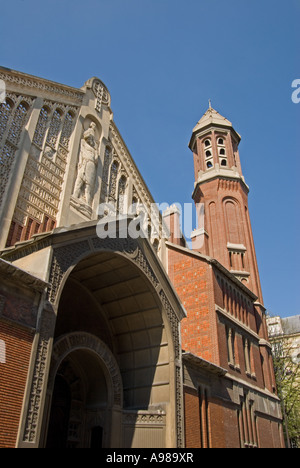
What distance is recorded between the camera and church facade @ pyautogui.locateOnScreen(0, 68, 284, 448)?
9219 millimetres

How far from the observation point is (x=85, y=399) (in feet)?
44.4

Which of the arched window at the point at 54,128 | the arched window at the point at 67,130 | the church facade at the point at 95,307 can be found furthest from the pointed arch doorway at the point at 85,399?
the arched window at the point at 67,130

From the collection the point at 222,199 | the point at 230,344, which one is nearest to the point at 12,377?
the point at 230,344

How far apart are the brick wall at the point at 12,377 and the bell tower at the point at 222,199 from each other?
20406mm

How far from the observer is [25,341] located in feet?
29.0

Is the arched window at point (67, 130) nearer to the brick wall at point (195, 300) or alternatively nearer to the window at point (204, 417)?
the brick wall at point (195, 300)

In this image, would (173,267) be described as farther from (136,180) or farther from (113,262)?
(113,262)

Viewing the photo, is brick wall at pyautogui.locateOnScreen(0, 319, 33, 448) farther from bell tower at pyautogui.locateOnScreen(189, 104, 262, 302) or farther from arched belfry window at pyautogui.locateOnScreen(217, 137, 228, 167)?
arched belfry window at pyautogui.locateOnScreen(217, 137, 228, 167)

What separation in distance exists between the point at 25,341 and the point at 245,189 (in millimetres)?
28874

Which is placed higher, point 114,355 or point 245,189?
point 245,189

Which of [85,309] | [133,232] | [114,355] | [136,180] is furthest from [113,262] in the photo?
[136,180]

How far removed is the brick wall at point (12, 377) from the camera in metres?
7.86
